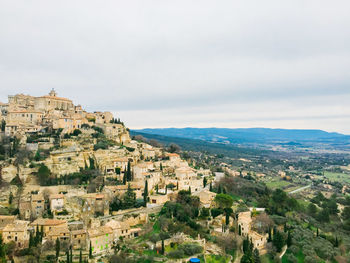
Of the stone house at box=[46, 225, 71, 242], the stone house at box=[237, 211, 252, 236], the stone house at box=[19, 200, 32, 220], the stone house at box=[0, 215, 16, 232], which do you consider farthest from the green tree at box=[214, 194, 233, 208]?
the stone house at box=[0, 215, 16, 232]

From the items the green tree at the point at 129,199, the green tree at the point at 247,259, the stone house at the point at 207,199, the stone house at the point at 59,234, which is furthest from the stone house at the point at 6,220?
the green tree at the point at 247,259

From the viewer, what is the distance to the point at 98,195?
39.9 metres

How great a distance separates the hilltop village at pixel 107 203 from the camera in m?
31.8

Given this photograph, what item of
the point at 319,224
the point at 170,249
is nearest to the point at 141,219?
the point at 170,249

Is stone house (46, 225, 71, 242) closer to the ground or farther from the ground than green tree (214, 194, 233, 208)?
closer to the ground

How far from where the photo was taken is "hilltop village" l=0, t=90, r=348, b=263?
3175 cm

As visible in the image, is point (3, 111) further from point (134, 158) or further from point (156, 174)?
point (156, 174)

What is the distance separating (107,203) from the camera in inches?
1570

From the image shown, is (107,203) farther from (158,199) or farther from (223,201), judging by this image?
(223,201)

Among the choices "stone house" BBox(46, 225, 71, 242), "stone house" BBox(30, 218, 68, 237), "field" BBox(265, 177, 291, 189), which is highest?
"stone house" BBox(30, 218, 68, 237)

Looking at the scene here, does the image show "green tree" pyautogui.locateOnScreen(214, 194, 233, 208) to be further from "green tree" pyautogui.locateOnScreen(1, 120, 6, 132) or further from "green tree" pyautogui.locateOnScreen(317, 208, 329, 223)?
"green tree" pyautogui.locateOnScreen(1, 120, 6, 132)

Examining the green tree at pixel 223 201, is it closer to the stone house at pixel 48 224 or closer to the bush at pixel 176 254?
the bush at pixel 176 254

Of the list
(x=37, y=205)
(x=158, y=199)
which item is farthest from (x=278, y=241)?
(x=37, y=205)

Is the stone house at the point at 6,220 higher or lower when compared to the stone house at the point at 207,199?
lower
